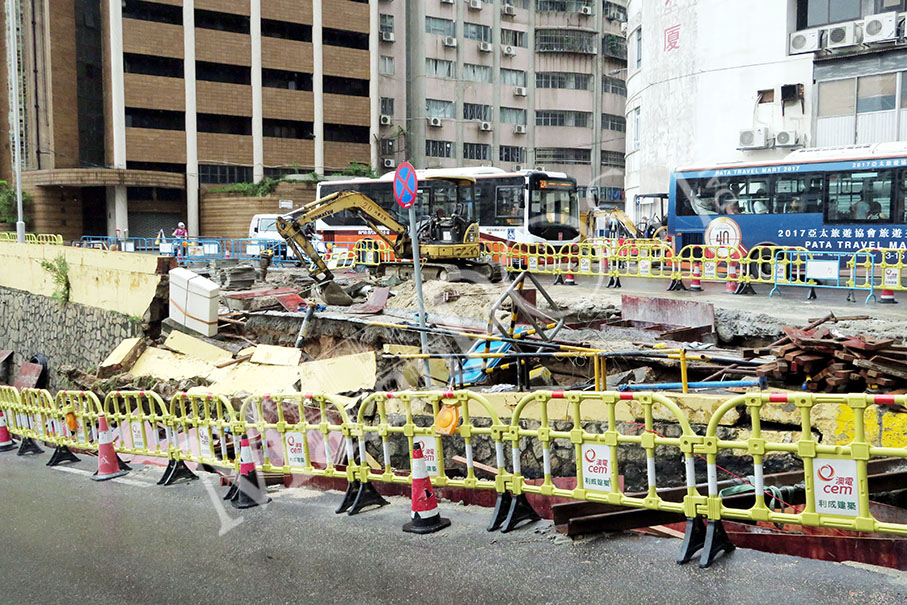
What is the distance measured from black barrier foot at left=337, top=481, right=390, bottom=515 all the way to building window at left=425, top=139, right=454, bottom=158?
53.0 m

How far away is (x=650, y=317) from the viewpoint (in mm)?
13688

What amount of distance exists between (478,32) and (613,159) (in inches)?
609

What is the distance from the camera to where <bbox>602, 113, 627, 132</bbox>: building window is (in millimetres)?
63656

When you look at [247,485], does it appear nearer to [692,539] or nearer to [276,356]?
[692,539]

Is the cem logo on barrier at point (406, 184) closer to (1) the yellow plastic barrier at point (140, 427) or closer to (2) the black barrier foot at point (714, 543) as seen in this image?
(1) the yellow plastic barrier at point (140, 427)

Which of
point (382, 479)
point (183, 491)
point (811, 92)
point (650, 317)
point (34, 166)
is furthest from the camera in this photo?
point (34, 166)

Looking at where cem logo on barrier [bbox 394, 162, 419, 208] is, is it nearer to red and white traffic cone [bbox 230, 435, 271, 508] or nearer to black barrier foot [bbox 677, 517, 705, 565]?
red and white traffic cone [bbox 230, 435, 271, 508]

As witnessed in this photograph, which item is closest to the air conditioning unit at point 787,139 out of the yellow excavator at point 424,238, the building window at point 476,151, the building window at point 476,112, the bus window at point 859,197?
the bus window at point 859,197

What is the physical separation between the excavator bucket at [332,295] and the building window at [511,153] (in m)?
45.7

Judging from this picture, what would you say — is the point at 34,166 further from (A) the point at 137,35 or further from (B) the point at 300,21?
(B) the point at 300,21

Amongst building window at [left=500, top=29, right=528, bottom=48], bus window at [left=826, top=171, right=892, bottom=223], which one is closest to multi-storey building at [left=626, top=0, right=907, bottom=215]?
bus window at [left=826, top=171, right=892, bottom=223]

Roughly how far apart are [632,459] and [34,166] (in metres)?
52.8

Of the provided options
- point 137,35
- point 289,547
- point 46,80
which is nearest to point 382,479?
point 289,547

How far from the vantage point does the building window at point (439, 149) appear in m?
58.6
